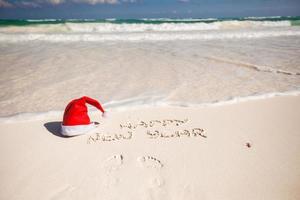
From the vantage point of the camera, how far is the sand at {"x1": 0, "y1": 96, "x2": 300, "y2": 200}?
7.27 feet

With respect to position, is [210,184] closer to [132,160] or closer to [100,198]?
[132,160]

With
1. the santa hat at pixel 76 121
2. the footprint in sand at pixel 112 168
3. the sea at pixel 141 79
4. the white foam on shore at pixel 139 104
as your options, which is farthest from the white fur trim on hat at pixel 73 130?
the sea at pixel 141 79

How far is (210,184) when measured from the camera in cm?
226

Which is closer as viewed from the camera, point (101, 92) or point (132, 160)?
point (132, 160)

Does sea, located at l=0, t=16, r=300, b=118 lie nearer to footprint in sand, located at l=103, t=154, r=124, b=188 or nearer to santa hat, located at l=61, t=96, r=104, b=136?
santa hat, located at l=61, t=96, r=104, b=136

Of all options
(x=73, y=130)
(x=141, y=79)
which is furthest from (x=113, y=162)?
(x=141, y=79)

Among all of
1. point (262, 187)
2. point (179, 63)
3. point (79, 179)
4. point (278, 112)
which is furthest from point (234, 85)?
point (79, 179)

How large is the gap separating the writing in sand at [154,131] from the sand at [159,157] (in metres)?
0.01

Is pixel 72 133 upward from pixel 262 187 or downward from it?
upward

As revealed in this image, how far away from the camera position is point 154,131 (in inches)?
123

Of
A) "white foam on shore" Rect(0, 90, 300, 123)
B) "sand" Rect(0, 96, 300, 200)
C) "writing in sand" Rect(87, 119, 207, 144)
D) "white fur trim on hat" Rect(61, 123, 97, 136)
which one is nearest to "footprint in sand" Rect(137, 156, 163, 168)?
"sand" Rect(0, 96, 300, 200)

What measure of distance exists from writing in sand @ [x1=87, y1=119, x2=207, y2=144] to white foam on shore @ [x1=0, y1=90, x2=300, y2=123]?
0.54 metres

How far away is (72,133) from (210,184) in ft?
5.17

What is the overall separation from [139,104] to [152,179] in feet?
5.82
